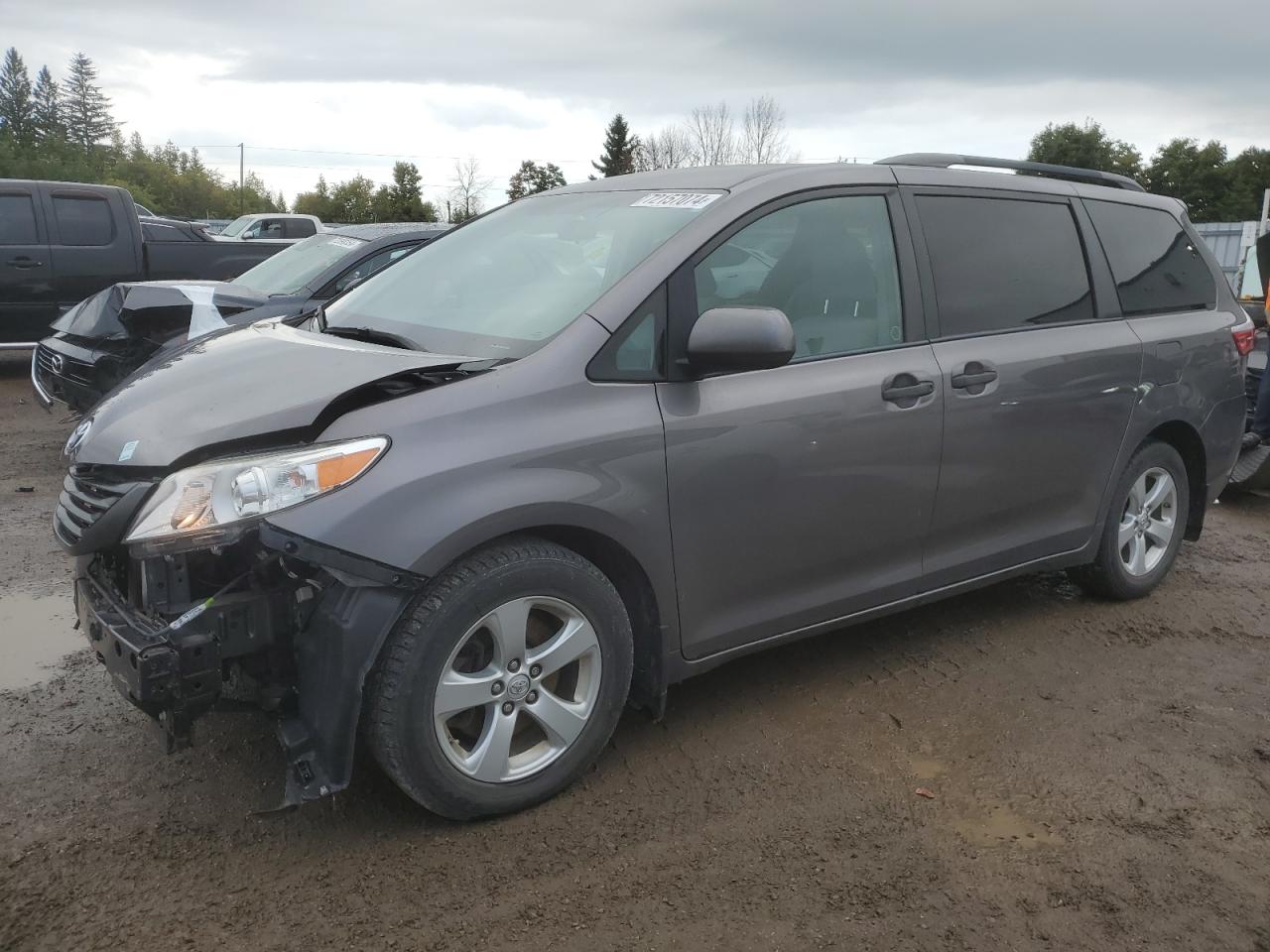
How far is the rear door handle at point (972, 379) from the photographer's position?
379 centimetres

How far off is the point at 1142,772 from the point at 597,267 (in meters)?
2.29

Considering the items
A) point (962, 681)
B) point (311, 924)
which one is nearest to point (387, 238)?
point (962, 681)

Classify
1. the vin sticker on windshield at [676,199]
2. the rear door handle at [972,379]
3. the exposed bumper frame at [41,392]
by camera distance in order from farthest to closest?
the exposed bumper frame at [41,392] → the rear door handle at [972,379] → the vin sticker on windshield at [676,199]

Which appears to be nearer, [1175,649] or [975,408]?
[975,408]

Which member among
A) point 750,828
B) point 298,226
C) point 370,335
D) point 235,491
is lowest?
point 750,828

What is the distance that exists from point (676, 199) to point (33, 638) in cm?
301

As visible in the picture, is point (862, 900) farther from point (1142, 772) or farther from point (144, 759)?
point (144, 759)

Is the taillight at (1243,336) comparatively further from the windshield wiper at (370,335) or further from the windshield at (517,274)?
the windshield wiper at (370,335)

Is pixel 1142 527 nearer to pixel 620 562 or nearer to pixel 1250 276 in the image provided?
pixel 620 562

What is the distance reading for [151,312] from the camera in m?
7.04

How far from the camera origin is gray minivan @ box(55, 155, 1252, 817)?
2.65 metres

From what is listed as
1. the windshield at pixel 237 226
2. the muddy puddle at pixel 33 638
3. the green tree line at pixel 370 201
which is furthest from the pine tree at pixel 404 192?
the muddy puddle at pixel 33 638

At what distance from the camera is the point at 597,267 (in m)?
3.36

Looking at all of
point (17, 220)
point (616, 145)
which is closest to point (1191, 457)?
point (17, 220)
